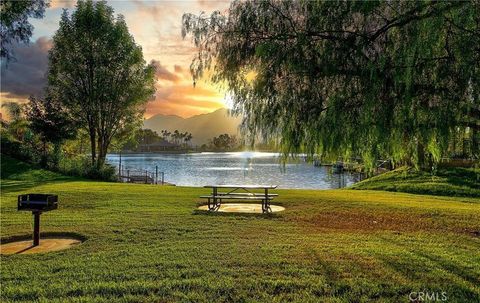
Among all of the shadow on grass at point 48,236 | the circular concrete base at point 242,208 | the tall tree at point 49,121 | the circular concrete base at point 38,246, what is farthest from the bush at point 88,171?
the circular concrete base at point 38,246

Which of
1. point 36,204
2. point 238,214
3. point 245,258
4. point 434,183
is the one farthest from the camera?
point 434,183

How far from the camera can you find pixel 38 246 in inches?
335

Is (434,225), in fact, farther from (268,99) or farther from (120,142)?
(120,142)

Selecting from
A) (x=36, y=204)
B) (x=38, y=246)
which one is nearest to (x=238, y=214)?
(x=38, y=246)

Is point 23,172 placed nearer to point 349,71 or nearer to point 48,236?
point 48,236

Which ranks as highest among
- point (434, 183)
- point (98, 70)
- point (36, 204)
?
point (98, 70)

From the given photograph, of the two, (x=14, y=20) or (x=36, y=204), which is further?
(x=14, y=20)

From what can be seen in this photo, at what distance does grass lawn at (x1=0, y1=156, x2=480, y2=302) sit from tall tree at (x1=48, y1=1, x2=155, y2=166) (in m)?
21.7

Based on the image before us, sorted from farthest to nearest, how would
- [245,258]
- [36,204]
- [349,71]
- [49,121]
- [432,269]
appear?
[49,121] → [36,204] → [245,258] → [349,71] → [432,269]

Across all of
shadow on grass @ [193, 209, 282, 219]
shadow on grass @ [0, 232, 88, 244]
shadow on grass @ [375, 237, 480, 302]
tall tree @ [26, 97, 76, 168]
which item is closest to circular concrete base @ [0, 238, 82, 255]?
shadow on grass @ [0, 232, 88, 244]

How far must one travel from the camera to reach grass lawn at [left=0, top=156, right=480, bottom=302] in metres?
5.56

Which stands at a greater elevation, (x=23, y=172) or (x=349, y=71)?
(x=349, y=71)

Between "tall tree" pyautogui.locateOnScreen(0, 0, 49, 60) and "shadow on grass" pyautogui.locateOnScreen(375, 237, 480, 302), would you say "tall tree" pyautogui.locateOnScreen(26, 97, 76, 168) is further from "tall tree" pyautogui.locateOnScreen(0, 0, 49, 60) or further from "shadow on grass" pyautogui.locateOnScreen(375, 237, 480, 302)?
"shadow on grass" pyautogui.locateOnScreen(375, 237, 480, 302)

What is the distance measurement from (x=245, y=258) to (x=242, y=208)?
7067 mm
